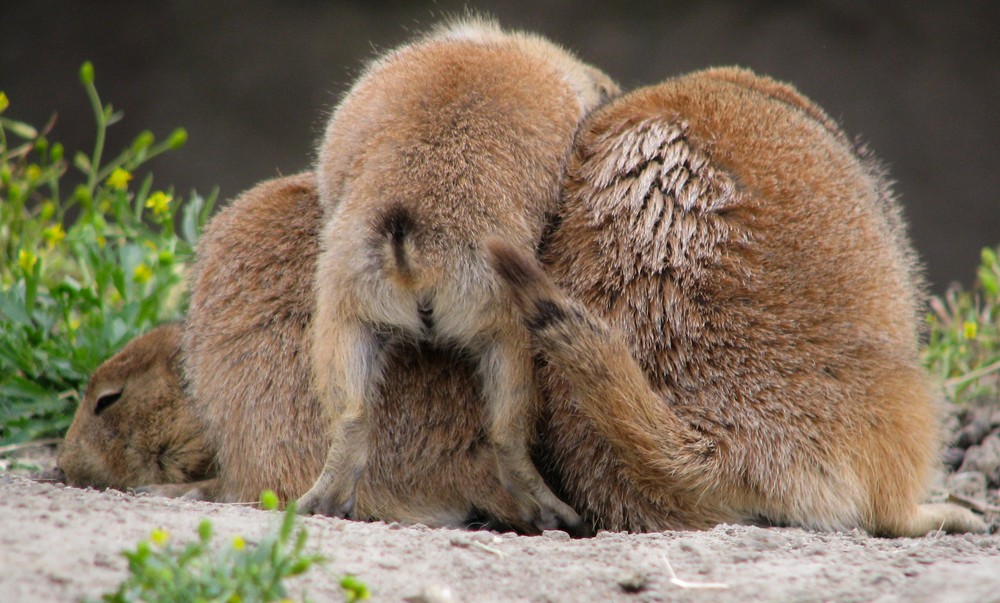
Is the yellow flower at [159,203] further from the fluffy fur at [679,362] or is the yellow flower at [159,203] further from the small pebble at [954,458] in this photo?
the small pebble at [954,458]

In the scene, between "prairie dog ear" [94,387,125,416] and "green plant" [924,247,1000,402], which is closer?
"prairie dog ear" [94,387,125,416]

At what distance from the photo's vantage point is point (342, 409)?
3.35m

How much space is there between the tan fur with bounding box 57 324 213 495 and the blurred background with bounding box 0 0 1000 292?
5.53 meters

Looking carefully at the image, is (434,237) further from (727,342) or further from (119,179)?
(119,179)

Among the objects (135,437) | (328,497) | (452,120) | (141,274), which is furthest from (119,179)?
(328,497)

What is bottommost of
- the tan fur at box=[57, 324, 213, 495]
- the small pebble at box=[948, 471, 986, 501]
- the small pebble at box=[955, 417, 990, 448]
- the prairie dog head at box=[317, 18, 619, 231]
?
the tan fur at box=[57, 324, 213, 495]

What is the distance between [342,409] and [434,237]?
2.05 feet

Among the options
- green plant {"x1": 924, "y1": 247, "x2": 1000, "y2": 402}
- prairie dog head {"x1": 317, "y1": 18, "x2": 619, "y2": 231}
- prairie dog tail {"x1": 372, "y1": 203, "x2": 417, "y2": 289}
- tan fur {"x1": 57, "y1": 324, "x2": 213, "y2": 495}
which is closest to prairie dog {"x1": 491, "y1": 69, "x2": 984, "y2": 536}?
prairie dog head {"x1": 317, "y1": 18, "x2": 619, "y2": 231}

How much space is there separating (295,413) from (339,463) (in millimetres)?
400

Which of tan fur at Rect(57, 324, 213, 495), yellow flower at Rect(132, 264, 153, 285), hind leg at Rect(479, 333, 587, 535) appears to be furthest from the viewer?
yellow flower at Rect(132, 264, 153, 285)

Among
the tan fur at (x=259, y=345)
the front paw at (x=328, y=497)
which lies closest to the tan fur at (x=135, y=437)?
the tan fur at (x=259, y=345)

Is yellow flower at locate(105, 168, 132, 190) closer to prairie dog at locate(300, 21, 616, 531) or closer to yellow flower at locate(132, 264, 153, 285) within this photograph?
yellow flower at locate(132, 264, 153, 285)

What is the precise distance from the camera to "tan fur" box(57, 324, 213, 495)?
13.7 ft

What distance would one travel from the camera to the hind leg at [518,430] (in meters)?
3.31
